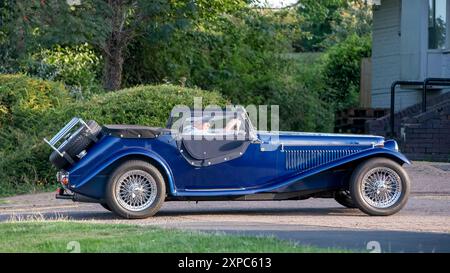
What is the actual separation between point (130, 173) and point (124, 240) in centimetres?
281

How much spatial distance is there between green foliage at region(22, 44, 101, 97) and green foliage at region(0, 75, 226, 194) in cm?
302

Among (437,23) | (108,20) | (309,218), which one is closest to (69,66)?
(108,20)

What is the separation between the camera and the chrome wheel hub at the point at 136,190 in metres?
13.4

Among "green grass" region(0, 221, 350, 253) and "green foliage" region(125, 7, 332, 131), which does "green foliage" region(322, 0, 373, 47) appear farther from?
"green grass" region(0, 221, 350, 253)

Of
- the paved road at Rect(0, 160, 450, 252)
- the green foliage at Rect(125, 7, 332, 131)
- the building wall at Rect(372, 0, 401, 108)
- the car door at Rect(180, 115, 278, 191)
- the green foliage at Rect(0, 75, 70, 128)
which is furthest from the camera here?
the building wall at Rect(372, 0, 401, 108)

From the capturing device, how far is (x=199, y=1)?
25891 mm

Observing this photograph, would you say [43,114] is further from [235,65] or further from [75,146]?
[235,65]

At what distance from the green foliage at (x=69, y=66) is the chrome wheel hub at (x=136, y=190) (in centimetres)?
1020

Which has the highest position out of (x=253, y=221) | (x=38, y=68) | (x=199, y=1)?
(x=199, y=1)

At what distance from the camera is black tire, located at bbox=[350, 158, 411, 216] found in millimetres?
13703

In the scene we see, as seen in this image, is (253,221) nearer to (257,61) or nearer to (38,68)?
(38,68)

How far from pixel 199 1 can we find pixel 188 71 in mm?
1897

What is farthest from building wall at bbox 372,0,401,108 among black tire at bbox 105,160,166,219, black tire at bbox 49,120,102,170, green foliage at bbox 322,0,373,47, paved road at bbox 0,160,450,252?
green foliage at bbox 322,0,373,47
